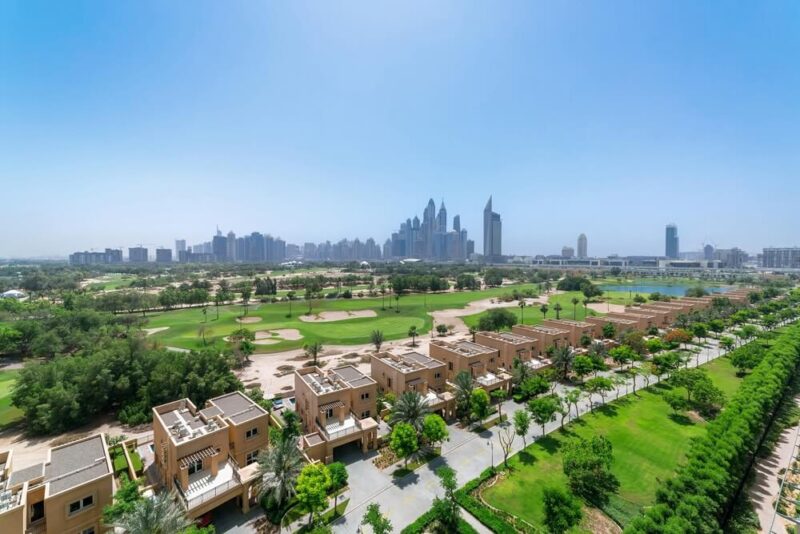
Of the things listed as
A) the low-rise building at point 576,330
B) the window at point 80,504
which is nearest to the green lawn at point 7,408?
the window at point 80,504

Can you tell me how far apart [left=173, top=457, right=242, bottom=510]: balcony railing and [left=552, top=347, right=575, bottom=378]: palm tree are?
132ft

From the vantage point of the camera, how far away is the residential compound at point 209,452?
865 inches

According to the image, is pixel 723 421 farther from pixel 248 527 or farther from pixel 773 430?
pixel 248 527

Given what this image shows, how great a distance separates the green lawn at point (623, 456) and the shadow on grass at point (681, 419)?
110 mm

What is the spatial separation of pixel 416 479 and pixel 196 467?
1617 cm

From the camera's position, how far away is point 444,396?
36.9 m

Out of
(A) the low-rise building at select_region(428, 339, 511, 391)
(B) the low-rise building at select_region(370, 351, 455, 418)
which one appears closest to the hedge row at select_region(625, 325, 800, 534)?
(A) the low-rise building at select_region(428, 339, 511, 391)

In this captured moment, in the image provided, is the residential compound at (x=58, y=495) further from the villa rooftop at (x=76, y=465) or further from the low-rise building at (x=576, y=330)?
the low-rise building at (x=576, y=330)

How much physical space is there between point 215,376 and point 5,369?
131ft

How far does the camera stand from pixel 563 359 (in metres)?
46.2

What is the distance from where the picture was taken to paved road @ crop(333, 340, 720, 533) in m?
23.4

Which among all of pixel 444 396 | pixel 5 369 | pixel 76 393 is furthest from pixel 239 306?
pixel 444 396

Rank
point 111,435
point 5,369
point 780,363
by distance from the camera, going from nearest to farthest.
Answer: point 111,435
point 780,363
point 5,369

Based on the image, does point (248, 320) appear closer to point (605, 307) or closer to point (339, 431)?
point (339, 431)
